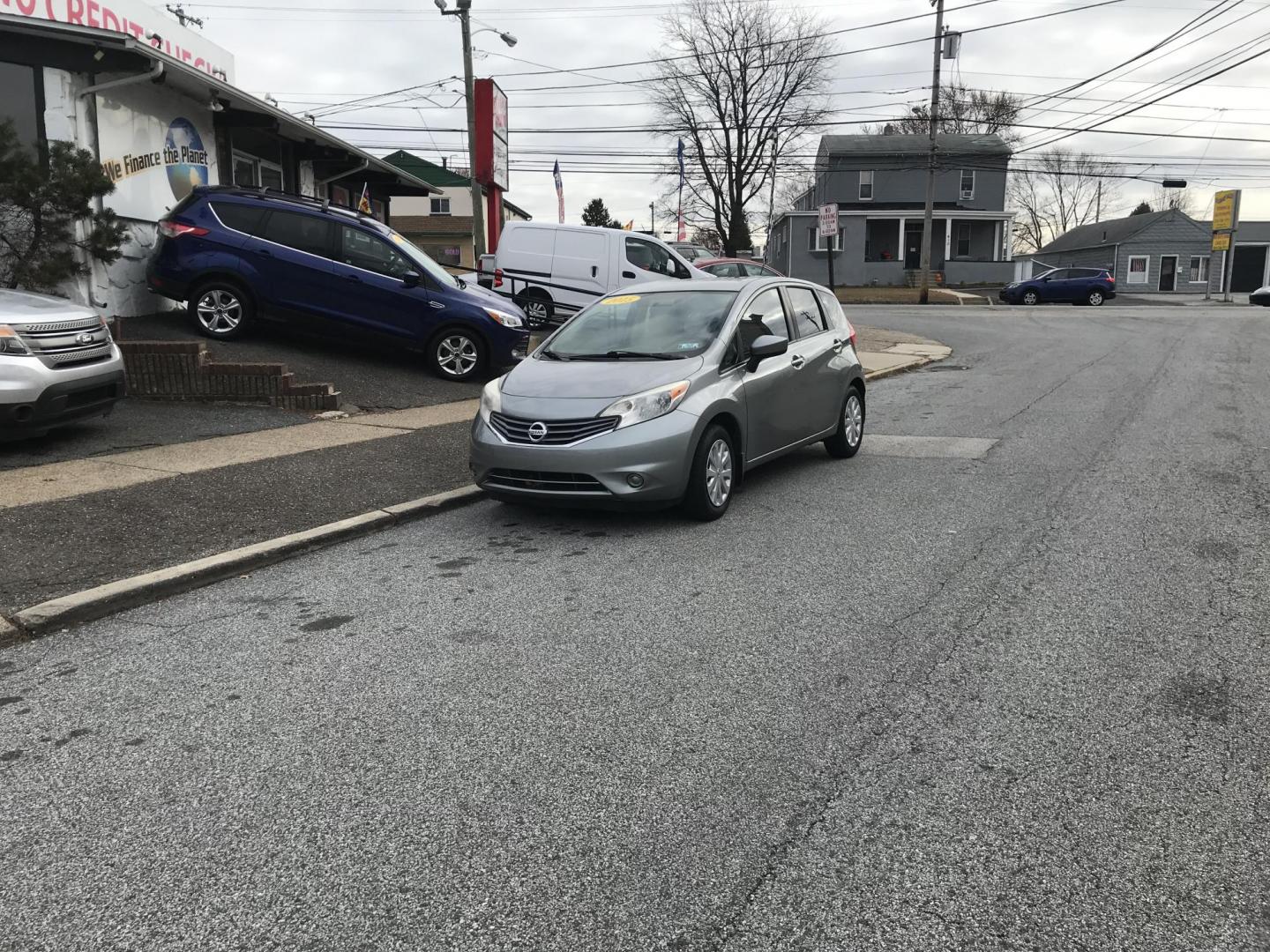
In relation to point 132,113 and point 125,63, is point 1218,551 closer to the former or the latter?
point 125,63

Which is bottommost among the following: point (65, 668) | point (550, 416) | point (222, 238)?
point (65, 668)

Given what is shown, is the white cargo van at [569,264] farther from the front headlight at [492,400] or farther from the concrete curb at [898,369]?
the front headlight at [492,400]

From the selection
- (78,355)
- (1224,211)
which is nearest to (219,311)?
(78,355)

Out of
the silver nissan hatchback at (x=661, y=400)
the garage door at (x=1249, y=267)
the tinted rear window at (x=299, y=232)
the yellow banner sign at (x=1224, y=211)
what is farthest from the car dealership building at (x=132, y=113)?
the garage door at (x=1249, y=267)

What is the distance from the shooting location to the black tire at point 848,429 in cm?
917

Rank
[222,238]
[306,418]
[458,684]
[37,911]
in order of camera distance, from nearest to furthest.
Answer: [37,911] → [458,684] → [306,418] → [222,238]

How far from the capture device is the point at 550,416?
6664mm

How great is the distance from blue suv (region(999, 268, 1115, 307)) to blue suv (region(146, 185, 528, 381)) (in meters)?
33.2

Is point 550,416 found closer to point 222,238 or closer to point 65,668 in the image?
point 65,668

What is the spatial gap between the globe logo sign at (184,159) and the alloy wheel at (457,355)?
470 centimetres

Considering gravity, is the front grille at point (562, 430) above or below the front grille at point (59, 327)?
below

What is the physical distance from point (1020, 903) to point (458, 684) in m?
2.33

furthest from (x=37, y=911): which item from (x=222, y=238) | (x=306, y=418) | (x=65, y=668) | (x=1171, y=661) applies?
(x=222, y=238)

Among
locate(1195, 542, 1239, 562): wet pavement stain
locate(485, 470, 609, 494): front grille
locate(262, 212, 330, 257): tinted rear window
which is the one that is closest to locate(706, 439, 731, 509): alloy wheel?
locate(485, 470, 609, 494): front grille
